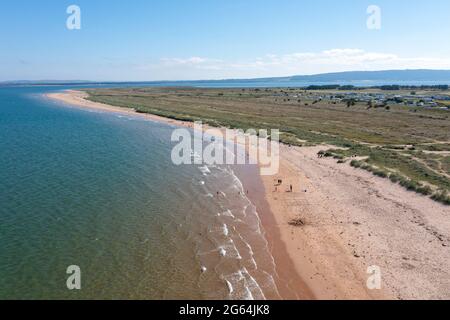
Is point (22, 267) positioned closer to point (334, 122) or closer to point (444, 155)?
point (444, 155)

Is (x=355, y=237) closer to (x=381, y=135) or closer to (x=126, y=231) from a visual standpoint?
(x=126, y=231)

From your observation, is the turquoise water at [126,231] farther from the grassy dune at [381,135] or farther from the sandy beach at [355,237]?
the grassy dune at [381,135]

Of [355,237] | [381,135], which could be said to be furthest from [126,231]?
[381,135]

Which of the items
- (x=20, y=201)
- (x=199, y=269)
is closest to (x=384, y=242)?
(x=199, y=269)

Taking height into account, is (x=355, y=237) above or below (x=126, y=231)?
below

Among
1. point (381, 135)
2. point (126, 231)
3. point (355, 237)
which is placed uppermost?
point (381, 135)

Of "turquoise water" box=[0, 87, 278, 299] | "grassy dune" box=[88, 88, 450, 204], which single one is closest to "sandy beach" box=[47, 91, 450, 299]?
"turquoise water" box=[0, 87, 278, 299]

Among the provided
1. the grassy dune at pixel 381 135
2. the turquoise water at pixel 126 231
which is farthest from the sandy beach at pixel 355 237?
the grassy dune at pixel 381 135
